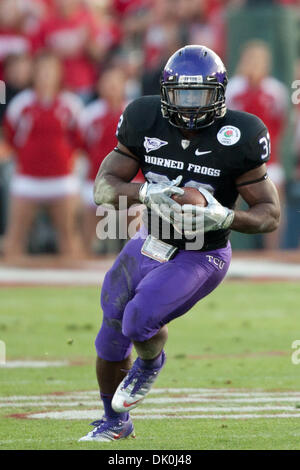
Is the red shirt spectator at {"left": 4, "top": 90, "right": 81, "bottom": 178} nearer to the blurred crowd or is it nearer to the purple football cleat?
the blurred crowd

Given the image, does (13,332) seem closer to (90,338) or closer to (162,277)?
(90,338)

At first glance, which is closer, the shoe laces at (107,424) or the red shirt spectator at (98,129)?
the shoe laces at (107,424)

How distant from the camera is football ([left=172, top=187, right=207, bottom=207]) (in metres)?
5.10

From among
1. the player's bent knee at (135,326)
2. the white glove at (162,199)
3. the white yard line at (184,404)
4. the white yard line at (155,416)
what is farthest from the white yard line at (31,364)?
the white glove at (162,199)

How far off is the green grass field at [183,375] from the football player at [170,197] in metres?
0.33

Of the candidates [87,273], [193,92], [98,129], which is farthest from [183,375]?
[98,129]

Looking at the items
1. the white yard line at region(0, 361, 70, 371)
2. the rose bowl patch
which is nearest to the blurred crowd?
the white yard line at region(0, 361, 70, 371)

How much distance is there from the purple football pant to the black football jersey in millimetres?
112

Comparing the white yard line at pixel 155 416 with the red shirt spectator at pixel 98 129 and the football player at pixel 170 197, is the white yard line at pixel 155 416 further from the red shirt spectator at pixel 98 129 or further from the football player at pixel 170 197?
the red shirt spectator at pixel 98 129

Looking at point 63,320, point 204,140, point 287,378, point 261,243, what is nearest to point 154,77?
point 261,243

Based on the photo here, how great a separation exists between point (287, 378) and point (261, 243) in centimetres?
688

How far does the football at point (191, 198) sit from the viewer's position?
16.7ft

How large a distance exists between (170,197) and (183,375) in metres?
2.36

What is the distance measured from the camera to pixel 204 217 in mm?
5039
